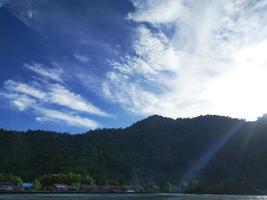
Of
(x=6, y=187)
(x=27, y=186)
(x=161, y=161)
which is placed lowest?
(x=6, y=187)

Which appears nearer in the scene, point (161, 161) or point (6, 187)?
point (6, 187)

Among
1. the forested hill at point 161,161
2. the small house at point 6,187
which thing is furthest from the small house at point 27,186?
the forested hill at point 161,161

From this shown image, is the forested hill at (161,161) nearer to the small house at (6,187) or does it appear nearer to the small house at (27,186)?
the small house at (27,186)

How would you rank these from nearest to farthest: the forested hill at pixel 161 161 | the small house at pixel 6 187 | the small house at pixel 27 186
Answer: the small house at pixel 6 187, the small house at pixel 27 186, the forested hill at pixel 161 161

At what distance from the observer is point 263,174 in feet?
575

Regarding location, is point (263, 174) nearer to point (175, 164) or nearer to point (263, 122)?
point (263, 122)

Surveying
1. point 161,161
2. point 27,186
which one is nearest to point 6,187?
point 27,186

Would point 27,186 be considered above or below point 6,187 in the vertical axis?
above

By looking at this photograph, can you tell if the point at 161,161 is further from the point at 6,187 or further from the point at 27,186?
the point at 6,187

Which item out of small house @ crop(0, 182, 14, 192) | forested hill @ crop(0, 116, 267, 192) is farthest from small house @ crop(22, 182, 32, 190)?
forested hill @ crop(0, 116, 267, 192)

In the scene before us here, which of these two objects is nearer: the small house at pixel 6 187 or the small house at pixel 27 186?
the small house at pixel 6 187

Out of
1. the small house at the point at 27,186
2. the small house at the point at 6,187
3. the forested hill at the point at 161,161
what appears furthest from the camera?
the forested hill at the point at 161,161

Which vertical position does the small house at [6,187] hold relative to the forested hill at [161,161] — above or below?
below

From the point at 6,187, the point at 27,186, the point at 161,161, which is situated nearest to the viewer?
the point at 6,187
